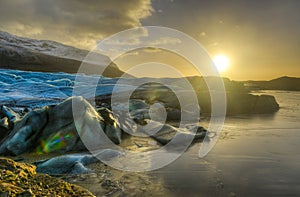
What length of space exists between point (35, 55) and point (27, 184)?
194 ft

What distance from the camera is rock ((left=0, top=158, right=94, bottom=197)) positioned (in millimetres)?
2445

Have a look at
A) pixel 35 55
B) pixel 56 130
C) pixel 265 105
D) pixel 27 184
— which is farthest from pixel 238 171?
pixel 35 55

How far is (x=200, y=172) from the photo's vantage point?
503 centimetres

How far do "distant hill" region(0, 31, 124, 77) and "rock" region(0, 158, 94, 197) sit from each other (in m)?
50.4

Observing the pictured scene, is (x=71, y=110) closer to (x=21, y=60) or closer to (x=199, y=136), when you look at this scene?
(x=199, y=136)

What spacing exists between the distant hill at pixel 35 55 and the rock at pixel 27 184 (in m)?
50.4

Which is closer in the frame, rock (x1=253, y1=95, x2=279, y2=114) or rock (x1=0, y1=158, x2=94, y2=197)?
rock (x1=0, y1=158, x2=94, y2=197)

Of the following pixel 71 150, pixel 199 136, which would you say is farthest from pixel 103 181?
pixel 199 136

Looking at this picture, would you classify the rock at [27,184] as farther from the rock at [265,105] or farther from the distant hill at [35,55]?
the distant hill at [35,55]

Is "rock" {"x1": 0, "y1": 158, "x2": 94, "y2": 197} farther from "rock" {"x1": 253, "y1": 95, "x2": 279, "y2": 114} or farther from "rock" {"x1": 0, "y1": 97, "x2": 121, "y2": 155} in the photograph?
"rock" {"x1": 253, "y1": 95, "x2": 279, "y2": 114}

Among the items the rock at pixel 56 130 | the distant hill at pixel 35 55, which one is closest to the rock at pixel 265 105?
the rock at pixel 56 130

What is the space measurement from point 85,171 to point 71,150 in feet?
6.63

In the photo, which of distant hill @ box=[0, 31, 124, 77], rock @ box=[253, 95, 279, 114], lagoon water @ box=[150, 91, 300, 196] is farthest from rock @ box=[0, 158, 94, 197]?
distant hill @ box=[0, 31, 124, 77]

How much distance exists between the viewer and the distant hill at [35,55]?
49.3m
